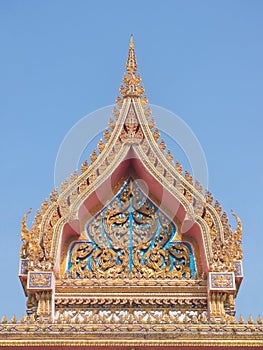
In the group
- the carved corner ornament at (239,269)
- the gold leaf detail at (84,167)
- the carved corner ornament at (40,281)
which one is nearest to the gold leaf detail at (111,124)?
the gold leaf detail at (84,167)

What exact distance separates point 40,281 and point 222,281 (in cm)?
366

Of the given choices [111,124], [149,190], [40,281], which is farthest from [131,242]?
[111,124]

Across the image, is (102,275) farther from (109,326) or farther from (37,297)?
(109,326)

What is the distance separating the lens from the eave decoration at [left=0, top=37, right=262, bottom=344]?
1811 centimetres

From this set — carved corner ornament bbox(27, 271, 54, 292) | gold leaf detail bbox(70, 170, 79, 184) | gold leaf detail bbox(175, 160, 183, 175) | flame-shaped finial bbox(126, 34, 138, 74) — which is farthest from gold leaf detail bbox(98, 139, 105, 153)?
carved corner ornament bbox(27, 271, 54, 292)

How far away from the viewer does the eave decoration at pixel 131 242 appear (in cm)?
1811

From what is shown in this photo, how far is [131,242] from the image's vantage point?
19.1 meters

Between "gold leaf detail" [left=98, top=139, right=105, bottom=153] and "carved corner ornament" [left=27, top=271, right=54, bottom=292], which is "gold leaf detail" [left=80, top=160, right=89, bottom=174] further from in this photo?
"carved corner ornament" [left=27, top=271, right=54, bottom=292]

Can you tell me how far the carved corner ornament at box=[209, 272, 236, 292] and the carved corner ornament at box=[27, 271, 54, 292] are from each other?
10.6 feet

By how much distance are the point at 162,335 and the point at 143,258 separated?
3392 millimetres

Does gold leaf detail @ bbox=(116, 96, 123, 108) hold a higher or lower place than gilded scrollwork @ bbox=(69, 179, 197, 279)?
higher

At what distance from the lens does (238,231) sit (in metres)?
18.9

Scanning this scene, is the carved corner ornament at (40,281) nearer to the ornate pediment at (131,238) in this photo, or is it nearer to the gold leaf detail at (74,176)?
the ornate pediment at (131,238)

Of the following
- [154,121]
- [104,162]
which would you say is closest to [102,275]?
[104,162]
